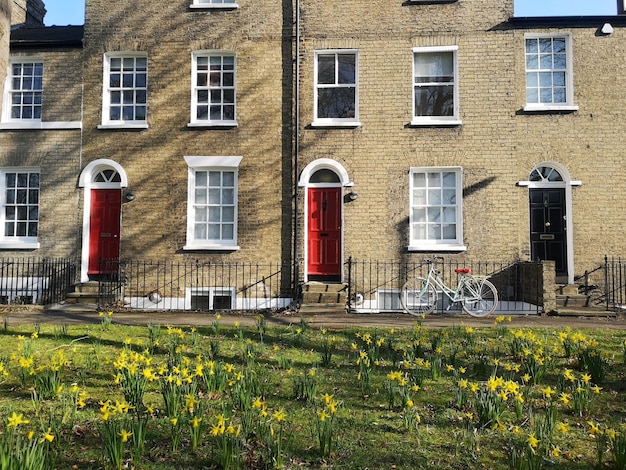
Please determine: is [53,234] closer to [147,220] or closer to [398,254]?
[147,220]

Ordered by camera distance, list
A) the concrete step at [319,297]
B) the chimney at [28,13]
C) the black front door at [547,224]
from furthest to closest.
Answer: the chimney at [28,13] → the black front door at [547,224] → the concrete step at [319,297]

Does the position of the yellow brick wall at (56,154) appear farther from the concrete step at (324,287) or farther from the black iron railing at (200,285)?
the concrete step at (324,287)

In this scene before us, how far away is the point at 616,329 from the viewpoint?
834cm

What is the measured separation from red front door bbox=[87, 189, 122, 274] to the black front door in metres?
11.5

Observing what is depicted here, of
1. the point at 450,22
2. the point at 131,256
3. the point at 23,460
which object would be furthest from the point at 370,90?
the point at 23,460

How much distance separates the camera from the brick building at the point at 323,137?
12125 mm

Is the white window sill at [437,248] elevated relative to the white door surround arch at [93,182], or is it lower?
lower

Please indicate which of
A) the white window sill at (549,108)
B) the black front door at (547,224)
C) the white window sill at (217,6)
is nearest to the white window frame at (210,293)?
the white window sill at (217,6)

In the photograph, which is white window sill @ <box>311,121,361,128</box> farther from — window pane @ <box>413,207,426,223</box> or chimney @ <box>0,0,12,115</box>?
chimney @ <box>0,0,12,115</box>

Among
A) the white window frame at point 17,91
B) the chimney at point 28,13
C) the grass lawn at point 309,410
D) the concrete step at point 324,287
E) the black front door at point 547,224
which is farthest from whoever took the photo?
the chimney at point 28,13

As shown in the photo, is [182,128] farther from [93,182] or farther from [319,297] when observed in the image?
[319,297]

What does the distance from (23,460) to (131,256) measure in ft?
34.6

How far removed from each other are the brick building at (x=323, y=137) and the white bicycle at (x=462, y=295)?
4.47ft

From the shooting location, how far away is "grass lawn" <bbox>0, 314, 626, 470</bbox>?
3195 mm
